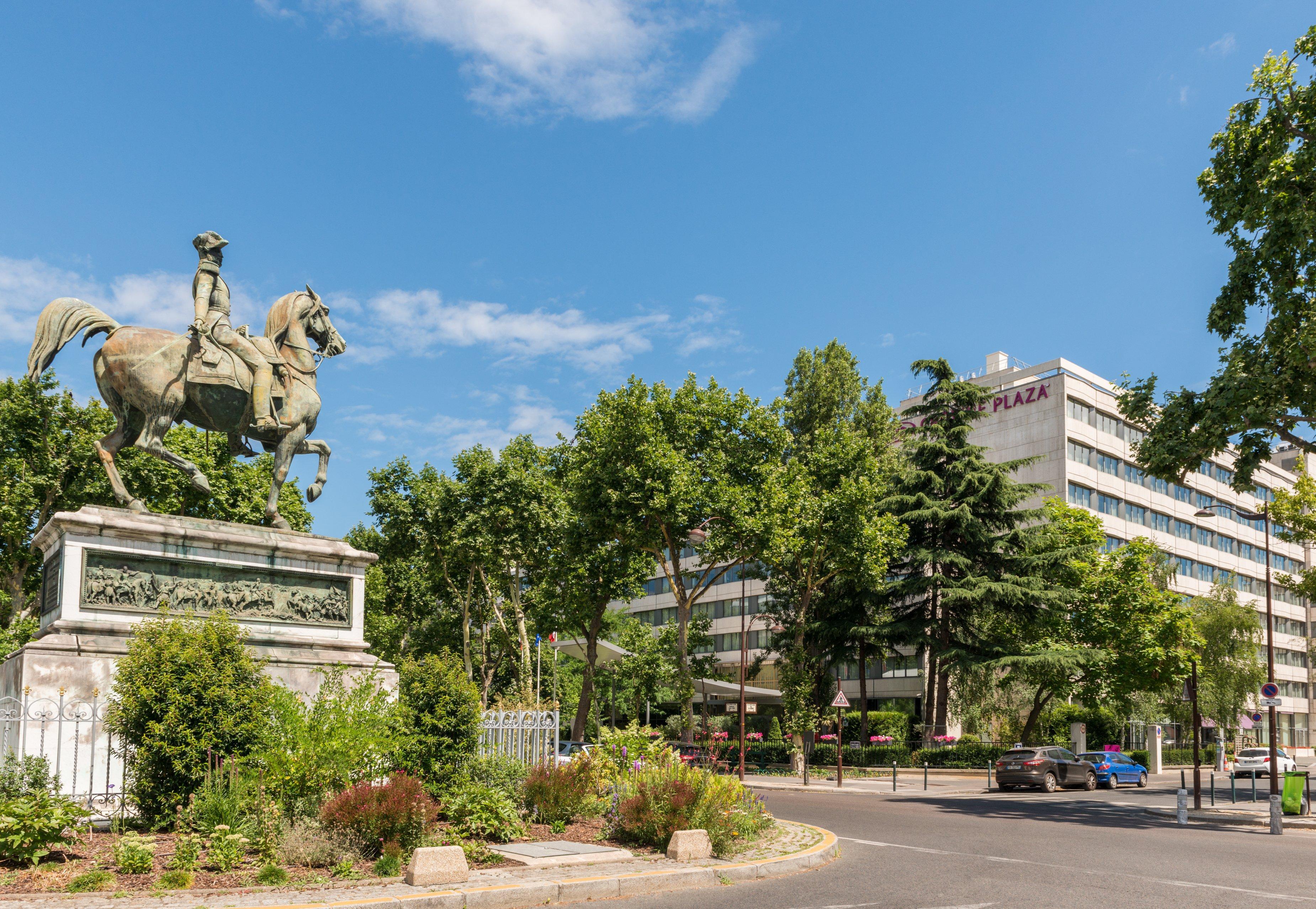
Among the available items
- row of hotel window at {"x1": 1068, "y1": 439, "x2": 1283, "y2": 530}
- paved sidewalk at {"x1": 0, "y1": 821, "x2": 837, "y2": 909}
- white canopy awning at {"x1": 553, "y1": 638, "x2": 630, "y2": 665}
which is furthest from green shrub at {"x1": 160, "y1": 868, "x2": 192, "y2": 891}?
row of hotel window at {"x1": 1068, "y1": 439, "x2": 1283, "y2": 530}

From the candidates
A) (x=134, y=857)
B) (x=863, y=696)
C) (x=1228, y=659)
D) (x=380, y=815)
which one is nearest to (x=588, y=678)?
(x=863, y=696)

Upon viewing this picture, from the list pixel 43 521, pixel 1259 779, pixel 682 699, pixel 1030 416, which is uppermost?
pixel 1030 416

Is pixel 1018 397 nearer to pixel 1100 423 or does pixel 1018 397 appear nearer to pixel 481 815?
pixel 1100 423

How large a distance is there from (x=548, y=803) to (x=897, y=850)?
5.41 meters

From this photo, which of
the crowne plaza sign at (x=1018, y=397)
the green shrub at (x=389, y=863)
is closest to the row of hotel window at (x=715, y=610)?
the crowne plaza sign at (x=1018, y=397)

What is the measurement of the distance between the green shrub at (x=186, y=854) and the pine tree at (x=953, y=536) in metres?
34.7

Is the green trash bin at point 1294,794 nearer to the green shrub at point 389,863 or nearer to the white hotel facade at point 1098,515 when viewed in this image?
the green shrub at point 389,863

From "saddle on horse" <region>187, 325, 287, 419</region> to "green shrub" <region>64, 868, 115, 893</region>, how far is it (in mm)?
7978

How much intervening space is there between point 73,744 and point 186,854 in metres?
4.29

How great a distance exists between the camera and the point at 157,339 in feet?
47.8

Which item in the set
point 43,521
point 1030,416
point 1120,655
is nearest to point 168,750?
point 43,521

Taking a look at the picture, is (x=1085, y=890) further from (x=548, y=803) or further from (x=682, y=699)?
(x=682, y=699)

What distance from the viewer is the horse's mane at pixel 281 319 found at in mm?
15898

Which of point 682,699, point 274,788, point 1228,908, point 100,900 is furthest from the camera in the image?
point 682,699
